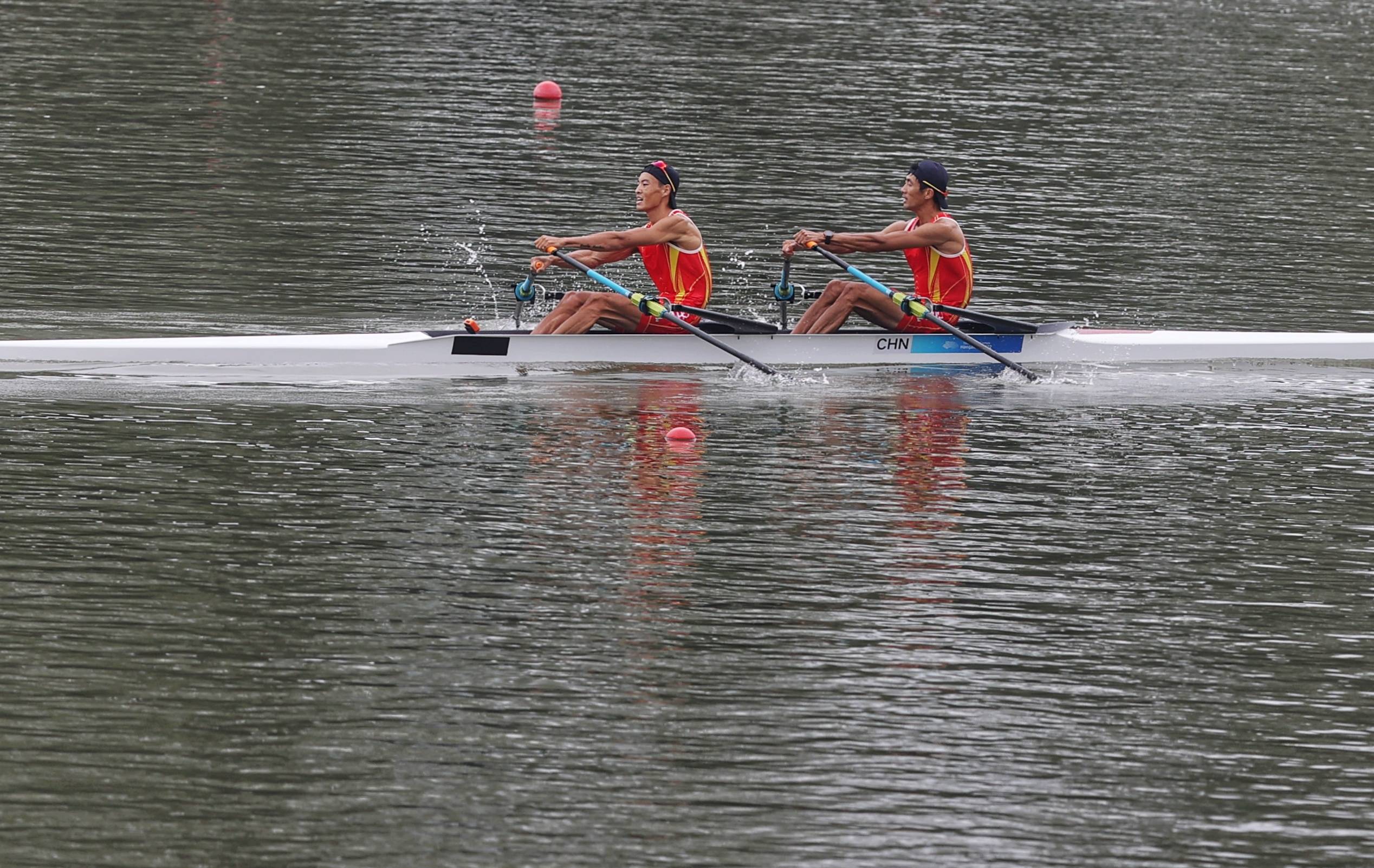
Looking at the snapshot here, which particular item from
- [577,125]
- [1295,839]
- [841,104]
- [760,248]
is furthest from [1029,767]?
[841,104]

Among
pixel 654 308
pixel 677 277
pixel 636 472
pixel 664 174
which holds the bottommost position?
pixel 636 472

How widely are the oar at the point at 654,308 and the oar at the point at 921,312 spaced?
1.01 meters

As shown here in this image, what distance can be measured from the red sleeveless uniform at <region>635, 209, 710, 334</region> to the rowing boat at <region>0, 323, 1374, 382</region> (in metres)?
0.21

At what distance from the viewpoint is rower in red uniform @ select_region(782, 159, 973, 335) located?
15938 mm

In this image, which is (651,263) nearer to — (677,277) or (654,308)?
(677,277)

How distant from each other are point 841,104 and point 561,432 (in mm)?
18346

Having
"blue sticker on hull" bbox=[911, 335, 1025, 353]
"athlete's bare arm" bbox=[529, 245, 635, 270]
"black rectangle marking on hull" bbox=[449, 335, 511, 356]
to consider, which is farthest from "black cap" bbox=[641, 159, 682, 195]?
"blue sticker on hull" bbox=[911, 335, 1025, 353]

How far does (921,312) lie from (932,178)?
114 cm

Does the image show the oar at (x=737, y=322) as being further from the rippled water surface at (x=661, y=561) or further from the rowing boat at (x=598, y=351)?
the rippled water surface at (x=661, y=561)

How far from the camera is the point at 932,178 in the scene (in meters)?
16.1

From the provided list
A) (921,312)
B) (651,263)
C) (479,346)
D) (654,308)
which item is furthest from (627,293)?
(921,312)

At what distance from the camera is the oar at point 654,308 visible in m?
15.2

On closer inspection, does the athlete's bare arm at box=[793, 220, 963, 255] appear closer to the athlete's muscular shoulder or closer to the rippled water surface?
the athlete's muscular shoulder

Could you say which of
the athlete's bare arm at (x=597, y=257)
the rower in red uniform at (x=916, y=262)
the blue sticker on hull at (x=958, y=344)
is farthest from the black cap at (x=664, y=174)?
the blue sticker on hull at (x=958, y=344)
